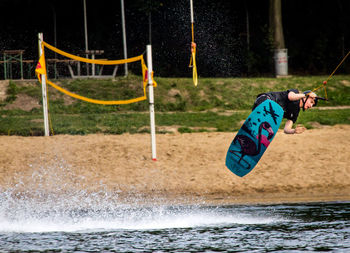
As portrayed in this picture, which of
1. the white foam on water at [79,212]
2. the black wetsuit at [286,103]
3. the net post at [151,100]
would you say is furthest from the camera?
the net post at [151,100]

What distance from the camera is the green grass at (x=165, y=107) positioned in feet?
56.6

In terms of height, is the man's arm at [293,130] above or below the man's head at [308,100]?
below

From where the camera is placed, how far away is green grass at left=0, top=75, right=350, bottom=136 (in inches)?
680

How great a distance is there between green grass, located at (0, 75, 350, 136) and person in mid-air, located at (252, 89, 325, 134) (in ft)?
19.0

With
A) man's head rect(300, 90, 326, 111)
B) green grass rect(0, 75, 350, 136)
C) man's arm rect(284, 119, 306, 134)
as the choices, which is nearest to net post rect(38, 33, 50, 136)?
green grass rect(0, 75, 350, 136)

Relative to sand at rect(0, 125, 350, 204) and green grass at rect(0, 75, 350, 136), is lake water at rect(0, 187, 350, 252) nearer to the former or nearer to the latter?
sand at rect(0, 125, 350, 204)

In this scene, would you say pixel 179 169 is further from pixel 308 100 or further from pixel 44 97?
pixel 308 100

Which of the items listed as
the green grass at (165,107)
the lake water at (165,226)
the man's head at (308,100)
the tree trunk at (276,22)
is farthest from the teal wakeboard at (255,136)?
the tree trunk at (276,22)

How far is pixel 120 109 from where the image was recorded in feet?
66.5

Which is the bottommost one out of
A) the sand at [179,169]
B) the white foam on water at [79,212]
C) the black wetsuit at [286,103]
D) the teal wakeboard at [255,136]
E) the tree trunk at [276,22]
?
the white foam on water at [79,212]

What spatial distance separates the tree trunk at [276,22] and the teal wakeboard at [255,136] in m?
15.6

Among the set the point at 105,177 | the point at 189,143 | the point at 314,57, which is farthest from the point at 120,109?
the point at 314,57

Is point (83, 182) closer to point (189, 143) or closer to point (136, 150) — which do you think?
point (136, 150)

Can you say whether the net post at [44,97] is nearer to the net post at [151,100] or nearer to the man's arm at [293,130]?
the net post at [151,100]
